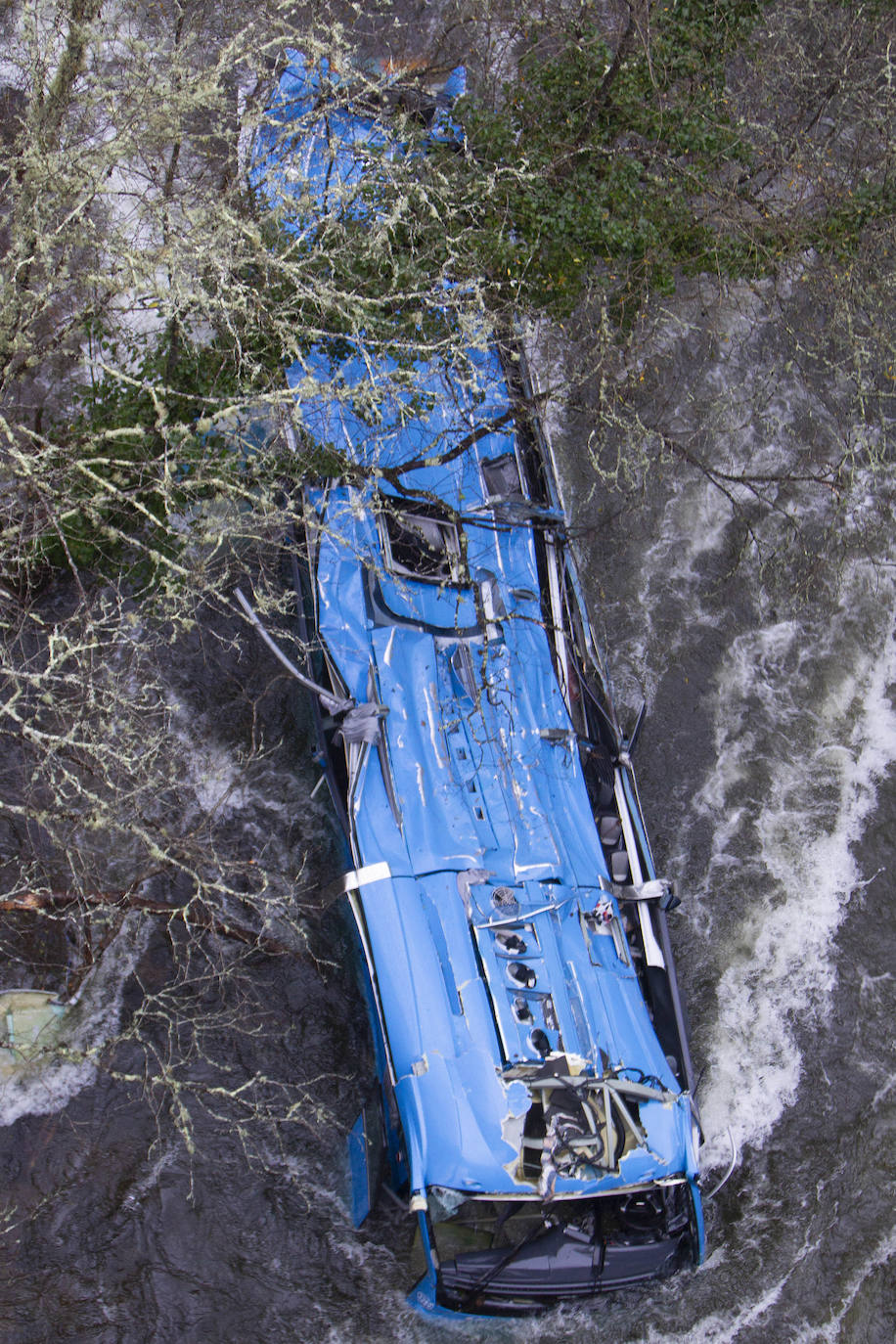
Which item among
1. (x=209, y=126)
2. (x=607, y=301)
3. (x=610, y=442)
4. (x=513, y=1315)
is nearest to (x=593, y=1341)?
(x=513, y=1315)

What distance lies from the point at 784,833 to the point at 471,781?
3.18 m

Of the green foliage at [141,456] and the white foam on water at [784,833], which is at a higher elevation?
the green foliage at [141,456]

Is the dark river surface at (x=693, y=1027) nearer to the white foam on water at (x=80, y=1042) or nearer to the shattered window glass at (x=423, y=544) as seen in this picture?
the white foam on water at (x=80, y=1042)

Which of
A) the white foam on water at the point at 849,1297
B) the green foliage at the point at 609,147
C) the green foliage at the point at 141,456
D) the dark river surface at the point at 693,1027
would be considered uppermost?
the green foliage at the point at 609,147

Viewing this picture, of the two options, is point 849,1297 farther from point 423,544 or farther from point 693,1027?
point 423,544

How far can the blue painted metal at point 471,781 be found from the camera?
5.64 m

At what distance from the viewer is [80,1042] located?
6.84 metres

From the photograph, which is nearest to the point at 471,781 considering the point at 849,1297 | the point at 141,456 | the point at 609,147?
the point at 141,456

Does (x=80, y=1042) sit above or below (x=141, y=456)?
below

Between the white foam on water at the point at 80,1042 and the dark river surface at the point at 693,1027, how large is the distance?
0.07 ft

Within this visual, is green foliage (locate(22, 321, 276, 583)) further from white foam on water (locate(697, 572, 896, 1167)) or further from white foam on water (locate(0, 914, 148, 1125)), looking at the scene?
white foam on water (locate(697, 572, 896, 1167))

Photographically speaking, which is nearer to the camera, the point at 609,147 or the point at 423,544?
the point at 423,544

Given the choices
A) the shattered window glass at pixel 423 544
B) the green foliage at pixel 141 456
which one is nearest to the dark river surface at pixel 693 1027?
the green foliage at pixel 141 456

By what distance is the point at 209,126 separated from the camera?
842cm
